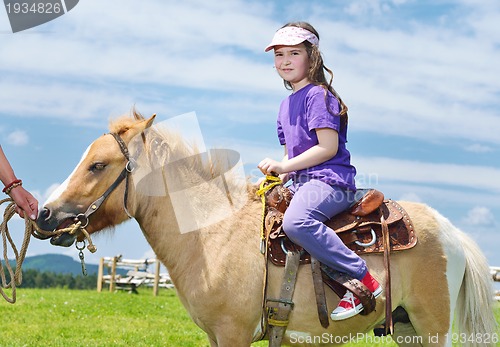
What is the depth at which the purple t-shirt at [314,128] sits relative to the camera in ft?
15.1

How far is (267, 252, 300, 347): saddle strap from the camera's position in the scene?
4.45 meters

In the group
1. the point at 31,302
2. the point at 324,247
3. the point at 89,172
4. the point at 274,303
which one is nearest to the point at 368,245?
the point at 324,247

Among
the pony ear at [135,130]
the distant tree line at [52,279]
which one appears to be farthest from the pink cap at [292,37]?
the distant tree line at [52,279]

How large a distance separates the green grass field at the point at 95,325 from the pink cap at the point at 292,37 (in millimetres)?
6050

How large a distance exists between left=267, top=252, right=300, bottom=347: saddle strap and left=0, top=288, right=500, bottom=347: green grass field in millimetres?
5226

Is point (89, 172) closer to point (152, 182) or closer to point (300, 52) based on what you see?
point (152, 182)

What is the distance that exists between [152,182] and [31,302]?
11969mm

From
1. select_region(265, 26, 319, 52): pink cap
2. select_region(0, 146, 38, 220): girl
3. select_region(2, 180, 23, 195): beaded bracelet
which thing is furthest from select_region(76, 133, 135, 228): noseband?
select_region(265, 26, 319, 52): pink cap

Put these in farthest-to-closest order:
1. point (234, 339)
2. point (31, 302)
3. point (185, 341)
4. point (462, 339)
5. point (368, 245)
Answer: point (31, 302), point (185, 341), point (462, 339), point (368, 245), point (234, 339)

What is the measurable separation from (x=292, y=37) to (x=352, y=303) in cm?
221

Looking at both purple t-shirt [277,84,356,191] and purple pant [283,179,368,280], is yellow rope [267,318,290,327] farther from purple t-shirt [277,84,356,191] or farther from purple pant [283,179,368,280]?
purple t-shirt [277,84,356,191]

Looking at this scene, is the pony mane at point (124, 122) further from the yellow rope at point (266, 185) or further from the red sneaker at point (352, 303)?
the red sneaker at point (352, 303)

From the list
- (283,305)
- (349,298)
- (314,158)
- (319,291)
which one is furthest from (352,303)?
(314,158)

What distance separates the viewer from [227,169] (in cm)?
491
